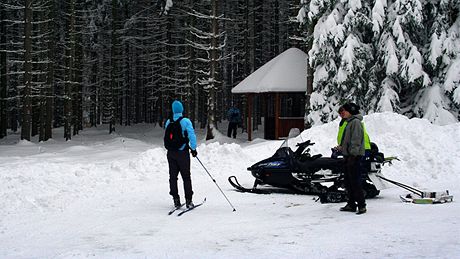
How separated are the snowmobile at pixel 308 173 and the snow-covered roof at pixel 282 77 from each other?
1358cm

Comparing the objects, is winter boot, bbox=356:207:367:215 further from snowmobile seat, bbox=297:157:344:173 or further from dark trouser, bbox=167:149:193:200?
dark trouser, bbox=167:149:193:200

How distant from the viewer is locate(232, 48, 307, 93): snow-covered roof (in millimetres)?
24250

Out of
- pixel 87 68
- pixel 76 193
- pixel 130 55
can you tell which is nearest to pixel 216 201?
pixel 76 193

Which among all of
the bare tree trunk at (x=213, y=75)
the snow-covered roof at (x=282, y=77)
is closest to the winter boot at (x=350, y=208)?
the snow-covered roof at (x=282, y=77)

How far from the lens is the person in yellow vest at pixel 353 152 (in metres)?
8.21

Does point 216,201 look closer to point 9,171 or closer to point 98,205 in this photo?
point 98,205

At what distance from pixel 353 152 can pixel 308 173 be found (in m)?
2.20

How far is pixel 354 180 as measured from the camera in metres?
8.28

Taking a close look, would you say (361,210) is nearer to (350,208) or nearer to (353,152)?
(350,208)

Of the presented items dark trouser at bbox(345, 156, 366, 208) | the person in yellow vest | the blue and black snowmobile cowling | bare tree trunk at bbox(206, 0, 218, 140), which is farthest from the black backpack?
bare tree trunk at bbox(206, 0, 218, 140)

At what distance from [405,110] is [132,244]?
1611 centimetres

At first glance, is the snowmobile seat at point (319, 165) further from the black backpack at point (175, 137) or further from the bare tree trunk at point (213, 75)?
the bare tree trunk at point (213, 75)

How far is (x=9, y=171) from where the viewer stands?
12336mm

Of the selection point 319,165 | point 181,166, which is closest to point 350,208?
point 319,165
